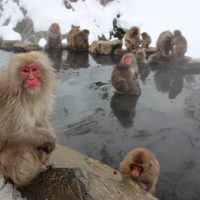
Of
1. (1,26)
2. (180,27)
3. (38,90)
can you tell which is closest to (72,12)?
(1,26)

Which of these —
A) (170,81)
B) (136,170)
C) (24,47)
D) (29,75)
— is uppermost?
(29,75)

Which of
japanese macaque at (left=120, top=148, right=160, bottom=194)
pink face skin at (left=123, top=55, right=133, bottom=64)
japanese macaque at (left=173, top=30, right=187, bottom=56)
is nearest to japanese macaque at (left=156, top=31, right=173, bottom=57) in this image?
japanese macaque at (left=173, top=30, right=187, bottom=56)

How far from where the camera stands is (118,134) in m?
6.39

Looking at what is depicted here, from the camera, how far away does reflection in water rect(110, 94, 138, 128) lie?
22.7 feet

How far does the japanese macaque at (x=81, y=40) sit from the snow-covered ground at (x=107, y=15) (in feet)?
9.92

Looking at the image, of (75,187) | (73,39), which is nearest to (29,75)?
(75,187)

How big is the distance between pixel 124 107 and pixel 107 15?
30.0 ft

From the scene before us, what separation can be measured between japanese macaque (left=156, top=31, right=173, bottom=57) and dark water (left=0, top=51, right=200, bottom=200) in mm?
967

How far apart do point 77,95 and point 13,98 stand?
16.1 ft

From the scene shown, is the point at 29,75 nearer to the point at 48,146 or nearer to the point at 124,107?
the point at 48,146

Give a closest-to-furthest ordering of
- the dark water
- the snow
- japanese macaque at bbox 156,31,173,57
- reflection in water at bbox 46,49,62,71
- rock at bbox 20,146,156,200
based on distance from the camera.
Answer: rock at bbox 20,146,156,200 < the dark water < reflection in water at bbox 46,49,62,71 < japanese macaque at bbox 156,31,173,57 < the snow

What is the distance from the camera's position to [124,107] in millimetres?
7398

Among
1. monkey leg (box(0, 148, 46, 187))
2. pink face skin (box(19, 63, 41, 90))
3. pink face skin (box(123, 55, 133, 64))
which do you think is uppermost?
pink face skin (box(19, 63, 41, 90))

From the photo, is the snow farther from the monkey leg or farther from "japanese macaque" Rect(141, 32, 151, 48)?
the monkey leg
